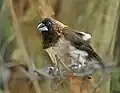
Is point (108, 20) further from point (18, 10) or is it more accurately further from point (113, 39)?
point (18, 10)

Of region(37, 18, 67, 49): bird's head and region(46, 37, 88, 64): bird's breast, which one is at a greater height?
region(37, 18, 67, 49): bird's head

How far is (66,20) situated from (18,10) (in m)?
0.16

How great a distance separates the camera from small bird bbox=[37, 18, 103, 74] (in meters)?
3.31

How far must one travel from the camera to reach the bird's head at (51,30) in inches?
130

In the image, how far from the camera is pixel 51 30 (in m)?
3.32

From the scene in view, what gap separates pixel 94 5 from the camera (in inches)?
132

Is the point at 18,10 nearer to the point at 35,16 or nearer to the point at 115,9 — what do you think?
the point at 35,16

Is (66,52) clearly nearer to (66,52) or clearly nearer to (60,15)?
(66,52)

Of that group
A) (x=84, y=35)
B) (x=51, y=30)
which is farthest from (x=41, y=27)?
(x=84, y=35)

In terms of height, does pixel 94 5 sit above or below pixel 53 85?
above

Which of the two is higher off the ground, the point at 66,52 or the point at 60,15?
the point at 60,15

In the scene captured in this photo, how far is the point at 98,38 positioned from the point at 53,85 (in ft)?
0.68

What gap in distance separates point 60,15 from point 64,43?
0.31 feet

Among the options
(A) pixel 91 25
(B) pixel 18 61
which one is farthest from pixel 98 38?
(B) pixel 18 61
